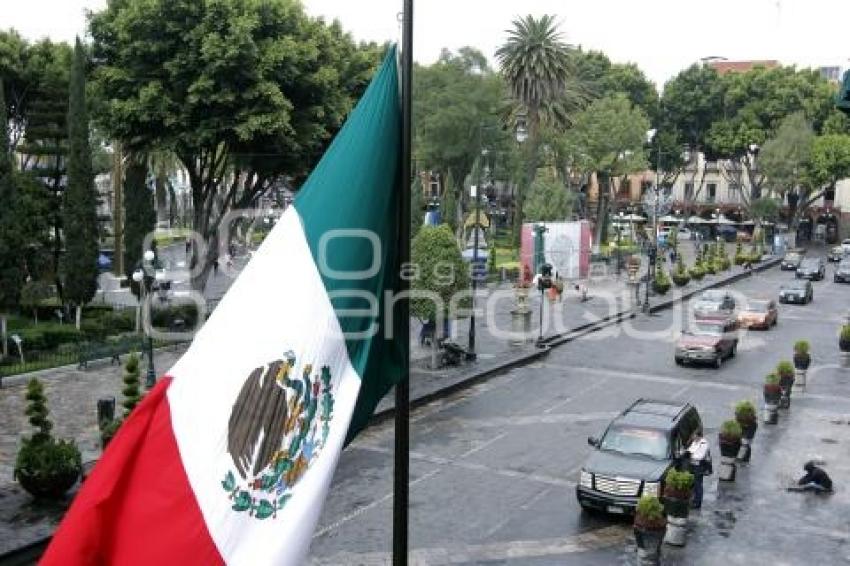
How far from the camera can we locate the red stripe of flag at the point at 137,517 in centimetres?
475

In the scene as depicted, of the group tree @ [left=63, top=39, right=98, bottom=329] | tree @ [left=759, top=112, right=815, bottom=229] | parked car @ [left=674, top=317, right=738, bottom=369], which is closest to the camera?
parked car @ [left=674, top=317, right=738, bottom=369]

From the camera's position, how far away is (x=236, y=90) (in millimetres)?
29078

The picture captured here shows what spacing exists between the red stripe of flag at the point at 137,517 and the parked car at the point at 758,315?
35.2 metres

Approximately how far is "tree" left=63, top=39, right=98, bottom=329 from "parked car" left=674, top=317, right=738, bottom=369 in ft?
67.7

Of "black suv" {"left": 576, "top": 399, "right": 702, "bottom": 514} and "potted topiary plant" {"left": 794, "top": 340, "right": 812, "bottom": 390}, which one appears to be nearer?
"black suv" {"left": 576, "top": 399, "right": 702, "bottom": 514}

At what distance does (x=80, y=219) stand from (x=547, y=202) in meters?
31.5

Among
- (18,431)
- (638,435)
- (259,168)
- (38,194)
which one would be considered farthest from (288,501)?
(38,194)

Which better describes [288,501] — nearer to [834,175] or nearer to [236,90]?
[236,90]

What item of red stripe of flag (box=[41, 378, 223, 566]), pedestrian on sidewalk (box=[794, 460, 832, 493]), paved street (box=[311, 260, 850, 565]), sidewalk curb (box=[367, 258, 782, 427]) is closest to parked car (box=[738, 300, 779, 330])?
sidewalk curb (box=[367, 258, 782, 427])

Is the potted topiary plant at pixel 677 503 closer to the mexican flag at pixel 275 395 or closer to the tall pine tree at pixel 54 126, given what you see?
the mexican flag at pixel 275 395

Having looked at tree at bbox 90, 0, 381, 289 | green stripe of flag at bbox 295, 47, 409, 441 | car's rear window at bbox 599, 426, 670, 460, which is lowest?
car's rear window at bbox 599, 426, 670, 460

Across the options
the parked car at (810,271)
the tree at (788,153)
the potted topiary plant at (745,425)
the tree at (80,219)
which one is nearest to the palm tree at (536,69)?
the parked car at (810,271)

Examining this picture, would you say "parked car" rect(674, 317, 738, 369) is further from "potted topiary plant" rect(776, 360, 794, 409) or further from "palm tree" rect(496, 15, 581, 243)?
"palm tree" rect(496, 15, 581, 243)

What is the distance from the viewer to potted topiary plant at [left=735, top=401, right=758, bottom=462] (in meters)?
18.9
